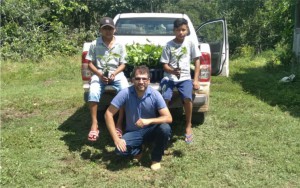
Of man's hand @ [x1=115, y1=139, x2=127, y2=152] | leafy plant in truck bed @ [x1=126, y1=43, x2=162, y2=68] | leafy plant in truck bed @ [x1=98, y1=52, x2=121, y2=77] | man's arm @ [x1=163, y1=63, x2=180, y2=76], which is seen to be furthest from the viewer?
leafy plant in truck bed @ [x1=126, y1=43, x2=162, y2=68]

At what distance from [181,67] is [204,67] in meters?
0.34

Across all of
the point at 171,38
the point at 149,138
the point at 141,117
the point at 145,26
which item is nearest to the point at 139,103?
the point at 141,117

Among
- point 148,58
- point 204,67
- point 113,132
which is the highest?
point 148,58

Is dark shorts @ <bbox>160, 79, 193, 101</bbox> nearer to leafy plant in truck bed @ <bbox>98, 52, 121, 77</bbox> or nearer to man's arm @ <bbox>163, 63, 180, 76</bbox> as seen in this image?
man's arm @ <bbox>163, 63, 180, 76</bbox>

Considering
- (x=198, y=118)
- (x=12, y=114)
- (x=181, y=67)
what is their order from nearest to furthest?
(x=181, y=67) < (x=198, y=118) < (x=12, y=114)

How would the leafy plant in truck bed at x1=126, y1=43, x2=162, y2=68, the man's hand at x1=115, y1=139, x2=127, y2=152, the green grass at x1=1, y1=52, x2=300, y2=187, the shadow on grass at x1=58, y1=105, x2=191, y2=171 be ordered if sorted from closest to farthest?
the green grass at x1=1, y1=52, x2=300, y2=187 → the man's hand at x1=115, y1=139, x2=127, y2=152 → the shadow on grass at x1=58, y1=105, x2=191, y2=171 → the leafy plant in truck bed at x1=126, y1=43, x2=162, y2=68

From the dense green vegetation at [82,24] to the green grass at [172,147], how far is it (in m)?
5.06

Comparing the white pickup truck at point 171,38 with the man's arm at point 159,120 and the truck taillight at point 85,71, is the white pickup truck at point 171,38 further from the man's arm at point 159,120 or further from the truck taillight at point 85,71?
the man's arm at point 159,120

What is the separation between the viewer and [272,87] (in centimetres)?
805

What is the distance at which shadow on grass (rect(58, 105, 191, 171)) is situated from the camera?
412 cm

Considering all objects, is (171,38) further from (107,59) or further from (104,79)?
(104,79)

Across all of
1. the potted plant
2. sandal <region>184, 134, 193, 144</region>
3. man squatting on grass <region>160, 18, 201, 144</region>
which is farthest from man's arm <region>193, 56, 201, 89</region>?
sandal <region>184, 134, 193, 144</region>

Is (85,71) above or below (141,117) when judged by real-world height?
above

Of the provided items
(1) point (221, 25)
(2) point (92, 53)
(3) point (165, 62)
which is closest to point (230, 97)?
(1) point (221, 25)
